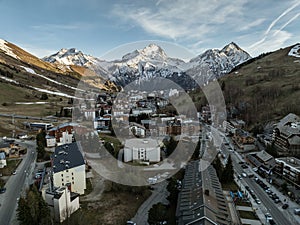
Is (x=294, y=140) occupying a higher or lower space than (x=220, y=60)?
lower

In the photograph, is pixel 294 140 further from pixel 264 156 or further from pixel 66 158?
pixel 66 158

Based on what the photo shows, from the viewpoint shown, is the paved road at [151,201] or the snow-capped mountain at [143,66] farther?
the snow-capped mountain at [143,66]

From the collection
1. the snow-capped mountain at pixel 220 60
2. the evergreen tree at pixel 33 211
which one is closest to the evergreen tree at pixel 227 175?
the evergreen tree at pixel 33 211

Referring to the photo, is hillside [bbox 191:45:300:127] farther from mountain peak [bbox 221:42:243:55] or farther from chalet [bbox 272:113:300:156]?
mountain peak [bbox 221:42:243:55]

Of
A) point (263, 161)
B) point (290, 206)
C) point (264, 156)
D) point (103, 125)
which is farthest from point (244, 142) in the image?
point (103, 125)

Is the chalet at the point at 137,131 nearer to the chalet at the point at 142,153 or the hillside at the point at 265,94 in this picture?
the chalet at the point at 142,153

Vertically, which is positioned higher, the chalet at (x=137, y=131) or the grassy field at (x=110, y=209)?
the chalet at (x=137, y=131)

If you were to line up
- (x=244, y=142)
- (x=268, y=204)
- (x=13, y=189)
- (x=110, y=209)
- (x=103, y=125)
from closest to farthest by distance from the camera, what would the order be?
(x=110, y=209) < (x=268, y=204) < (x=13, y=189) < (x=244, y=142) < (x=103, y=125)

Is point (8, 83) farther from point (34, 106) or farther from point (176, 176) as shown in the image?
point (176, 176)
